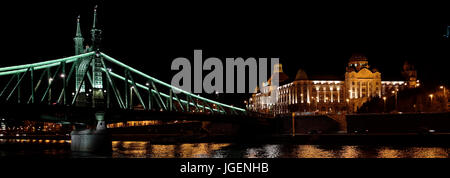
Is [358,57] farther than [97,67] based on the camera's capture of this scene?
Yes

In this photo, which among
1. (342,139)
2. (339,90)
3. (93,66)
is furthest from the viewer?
(339,90)

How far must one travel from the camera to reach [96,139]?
38.7 m

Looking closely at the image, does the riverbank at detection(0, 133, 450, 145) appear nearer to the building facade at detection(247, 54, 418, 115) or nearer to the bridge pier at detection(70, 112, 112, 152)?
the bridge pier at detection(70, 112, 112, 152)

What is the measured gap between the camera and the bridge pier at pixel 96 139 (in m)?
38.6

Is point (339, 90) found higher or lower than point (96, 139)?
higher

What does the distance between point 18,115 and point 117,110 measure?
772cm

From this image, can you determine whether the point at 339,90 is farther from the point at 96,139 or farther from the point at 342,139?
the point at 96,139

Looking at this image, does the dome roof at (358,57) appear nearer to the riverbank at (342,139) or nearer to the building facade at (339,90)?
the building facade at (339,90)

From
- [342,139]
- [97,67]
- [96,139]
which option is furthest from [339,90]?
[96,139]

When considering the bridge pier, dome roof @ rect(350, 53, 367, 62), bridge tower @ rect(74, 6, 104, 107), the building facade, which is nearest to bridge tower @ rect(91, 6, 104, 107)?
bridge tower @ rect(74, 6, 104, 107)

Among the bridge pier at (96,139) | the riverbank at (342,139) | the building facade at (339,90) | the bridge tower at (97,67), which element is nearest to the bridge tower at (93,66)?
the bridge tower at (97,67)
